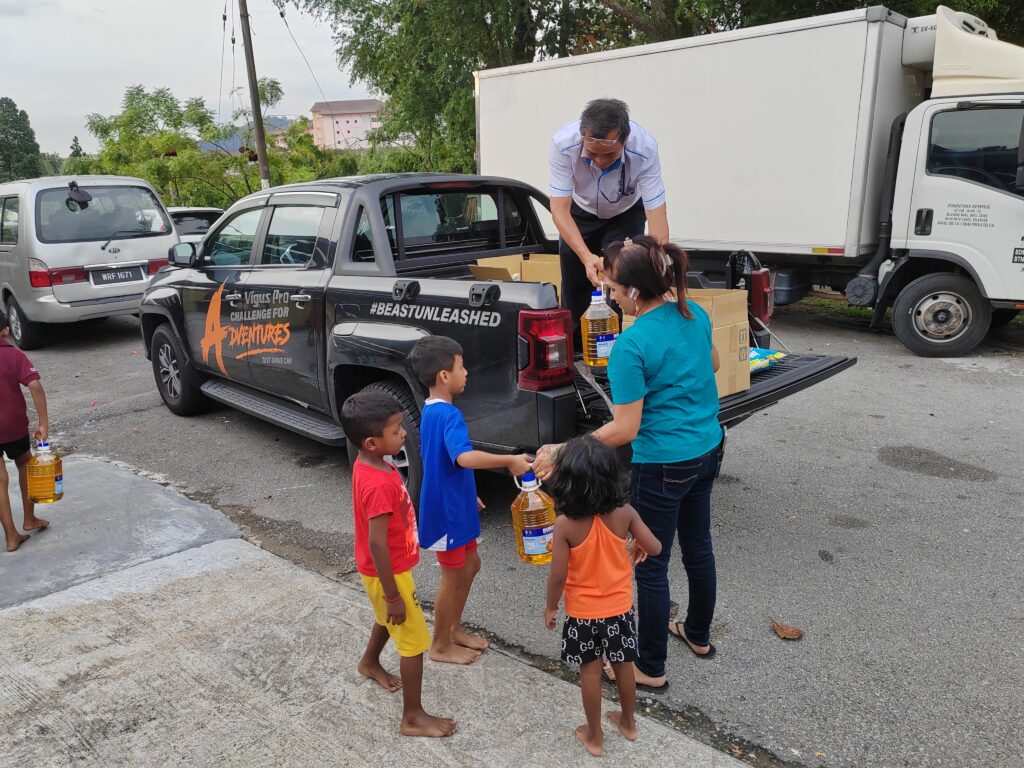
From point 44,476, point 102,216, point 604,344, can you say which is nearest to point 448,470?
point 604,344

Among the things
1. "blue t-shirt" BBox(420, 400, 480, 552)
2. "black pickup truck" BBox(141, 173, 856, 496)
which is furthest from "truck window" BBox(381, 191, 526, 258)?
"blue t-shirt" BBox(420, 400, 480, 552)

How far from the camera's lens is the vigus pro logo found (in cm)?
506

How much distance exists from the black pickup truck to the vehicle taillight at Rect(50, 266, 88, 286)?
3.51 metres

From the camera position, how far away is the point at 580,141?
420cm

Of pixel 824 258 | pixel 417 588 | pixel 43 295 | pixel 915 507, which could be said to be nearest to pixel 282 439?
pixel 417 588

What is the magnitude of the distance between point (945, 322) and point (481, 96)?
22.5 ft

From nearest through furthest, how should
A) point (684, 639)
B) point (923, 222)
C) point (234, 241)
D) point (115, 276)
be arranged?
point (684, 639) < point (234, 241) < point (923, 222) < point (115, 276)

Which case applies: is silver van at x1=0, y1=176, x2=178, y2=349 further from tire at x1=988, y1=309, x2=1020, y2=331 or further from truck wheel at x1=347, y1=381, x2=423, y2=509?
tire at x1=988, y1=309, x2=1020, y2=331

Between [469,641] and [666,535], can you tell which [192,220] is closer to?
[469,641]

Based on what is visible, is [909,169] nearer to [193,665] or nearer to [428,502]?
[428,502]

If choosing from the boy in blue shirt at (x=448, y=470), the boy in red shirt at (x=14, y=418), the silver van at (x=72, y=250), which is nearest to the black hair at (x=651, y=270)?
the boy in blue shirt at (x=448, y=470)

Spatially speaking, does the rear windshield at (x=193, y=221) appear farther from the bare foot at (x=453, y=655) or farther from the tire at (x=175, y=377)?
the bare foot at (x=453, y=655)

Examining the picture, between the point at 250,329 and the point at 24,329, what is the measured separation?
623 centimetres

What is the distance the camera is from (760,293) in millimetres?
4445
